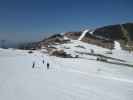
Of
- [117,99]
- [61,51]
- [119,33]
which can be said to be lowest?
[117,99]

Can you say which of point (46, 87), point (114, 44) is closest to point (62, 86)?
point (46, 87)

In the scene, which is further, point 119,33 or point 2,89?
point 119,33

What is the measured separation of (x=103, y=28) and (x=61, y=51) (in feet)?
135

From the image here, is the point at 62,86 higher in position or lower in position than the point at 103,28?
lower

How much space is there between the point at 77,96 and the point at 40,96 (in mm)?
2757

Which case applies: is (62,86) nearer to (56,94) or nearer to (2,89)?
(56,94)

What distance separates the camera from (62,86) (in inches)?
703

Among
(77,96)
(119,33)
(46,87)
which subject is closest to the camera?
(77,96)

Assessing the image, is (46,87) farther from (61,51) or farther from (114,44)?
(114,44)

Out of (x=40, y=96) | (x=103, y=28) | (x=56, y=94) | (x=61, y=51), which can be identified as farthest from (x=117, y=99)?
(x=103, y=28)

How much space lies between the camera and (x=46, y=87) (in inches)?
671

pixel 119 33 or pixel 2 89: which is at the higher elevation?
pixel 119 33
